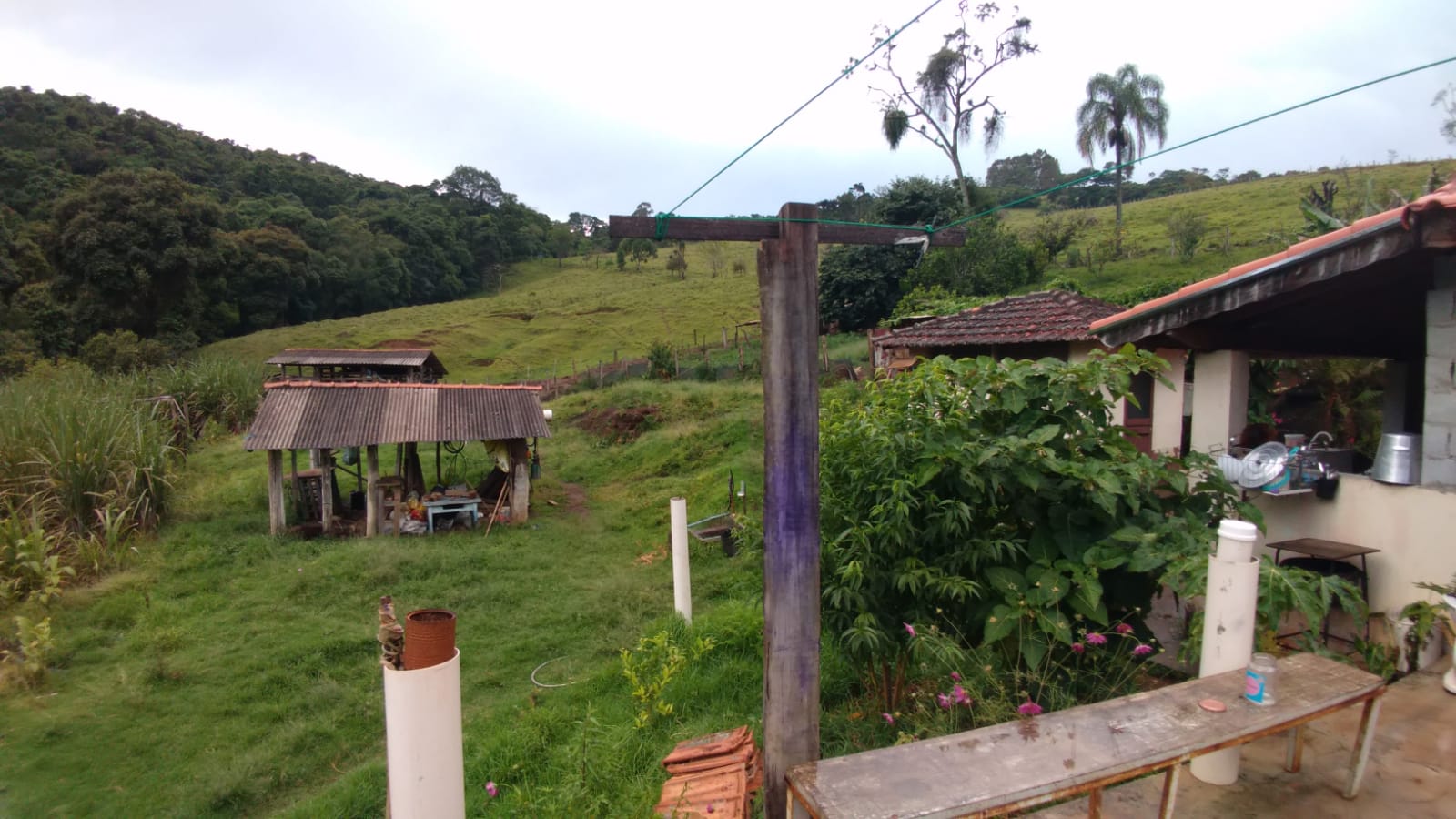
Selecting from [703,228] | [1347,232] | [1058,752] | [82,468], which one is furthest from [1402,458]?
[82,468]

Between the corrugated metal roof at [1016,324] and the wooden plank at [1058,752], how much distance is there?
687 centimetres

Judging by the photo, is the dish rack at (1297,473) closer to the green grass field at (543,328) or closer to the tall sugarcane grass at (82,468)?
the tall sugarcane grass at (82,468)

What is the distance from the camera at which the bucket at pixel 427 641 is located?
2453mm

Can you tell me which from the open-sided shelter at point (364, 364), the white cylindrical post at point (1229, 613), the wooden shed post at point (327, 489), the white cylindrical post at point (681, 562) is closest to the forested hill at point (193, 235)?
the open-sided shelter at point (364, 364)

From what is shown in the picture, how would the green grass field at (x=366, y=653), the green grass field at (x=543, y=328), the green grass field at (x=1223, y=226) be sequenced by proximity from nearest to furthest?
the green grass field at (x=366, y=653)
the green grass field at (x=1223, y=226)
the green grass field at (x=543, y=328)

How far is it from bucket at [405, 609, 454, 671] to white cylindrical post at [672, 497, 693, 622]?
4232 mm

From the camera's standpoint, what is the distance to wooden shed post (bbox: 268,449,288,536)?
12234mm

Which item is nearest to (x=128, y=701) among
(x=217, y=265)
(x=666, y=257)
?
(x=217, y=265)

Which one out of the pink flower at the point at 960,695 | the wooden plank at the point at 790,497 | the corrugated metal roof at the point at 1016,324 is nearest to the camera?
the wooden plank at the point at 790,497

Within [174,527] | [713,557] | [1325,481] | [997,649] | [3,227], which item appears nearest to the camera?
[997,649]

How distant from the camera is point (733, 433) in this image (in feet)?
55.3

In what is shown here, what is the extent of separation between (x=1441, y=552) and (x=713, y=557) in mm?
7554

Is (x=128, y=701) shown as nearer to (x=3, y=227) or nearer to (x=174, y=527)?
Answer: (x=174, y=527)

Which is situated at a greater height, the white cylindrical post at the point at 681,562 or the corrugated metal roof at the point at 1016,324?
the corrugated metal roof at the point at 1016,324
